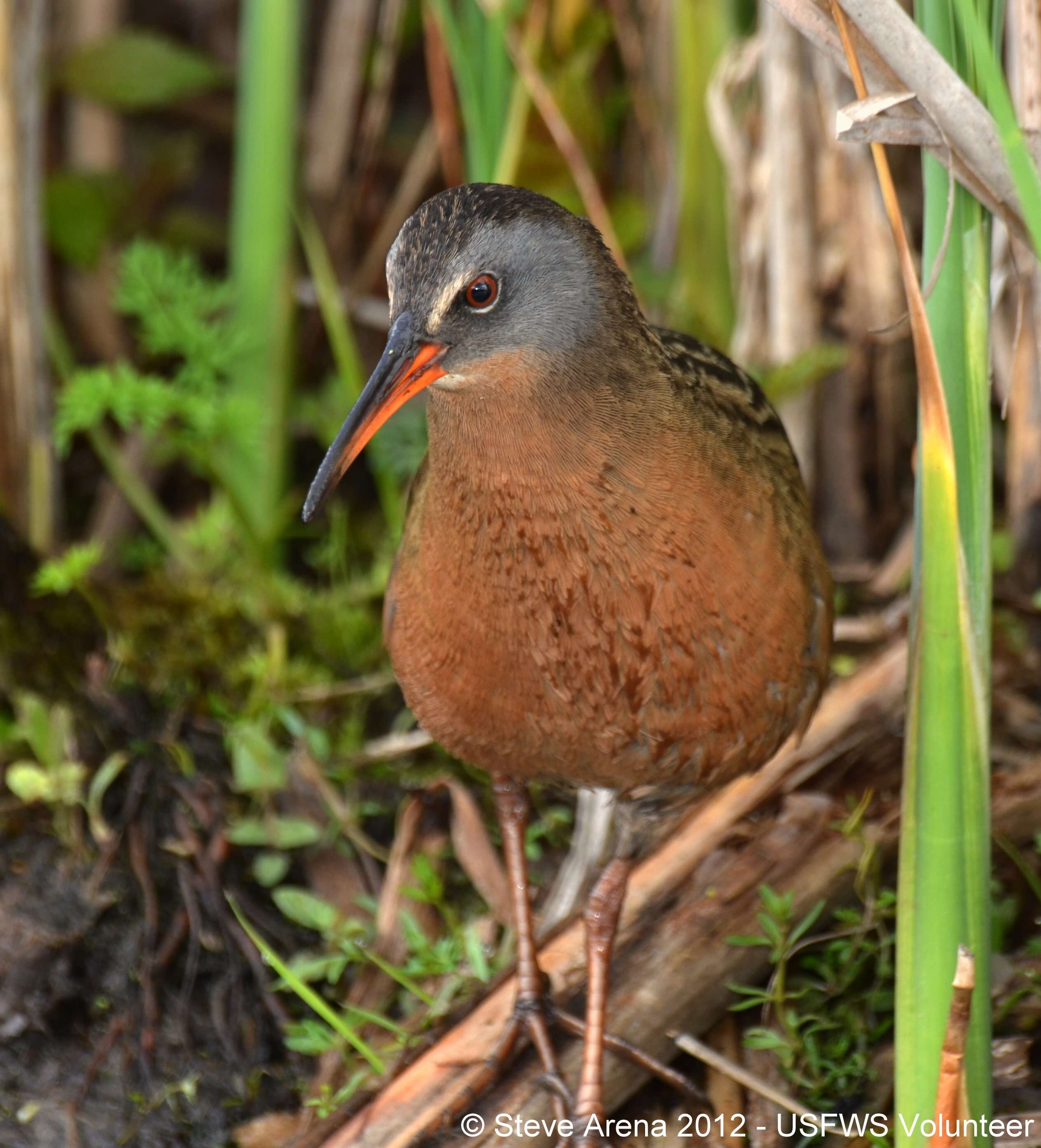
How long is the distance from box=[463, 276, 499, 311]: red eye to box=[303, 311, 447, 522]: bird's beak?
7 cm

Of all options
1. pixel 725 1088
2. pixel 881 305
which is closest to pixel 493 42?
pixel 881 305

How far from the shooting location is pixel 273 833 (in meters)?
2.85

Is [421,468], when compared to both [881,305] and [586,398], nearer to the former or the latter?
[586,398]

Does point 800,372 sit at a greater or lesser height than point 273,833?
greater

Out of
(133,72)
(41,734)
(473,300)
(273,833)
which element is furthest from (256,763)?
(133,72)

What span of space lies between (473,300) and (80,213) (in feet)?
7.15

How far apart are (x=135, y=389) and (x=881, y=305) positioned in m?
1.75

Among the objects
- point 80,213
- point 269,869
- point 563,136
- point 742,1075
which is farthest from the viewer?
point 80,213

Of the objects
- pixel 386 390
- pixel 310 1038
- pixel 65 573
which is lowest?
pixel 310 1038

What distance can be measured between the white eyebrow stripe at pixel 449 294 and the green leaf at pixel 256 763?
4.14 ft

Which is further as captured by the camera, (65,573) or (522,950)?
(65,573)

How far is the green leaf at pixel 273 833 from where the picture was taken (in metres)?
2.84

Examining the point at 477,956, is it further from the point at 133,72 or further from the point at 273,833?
the point at 133,72

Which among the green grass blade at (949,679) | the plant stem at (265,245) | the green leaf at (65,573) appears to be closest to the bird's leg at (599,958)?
the green grass blade at (949,679)
